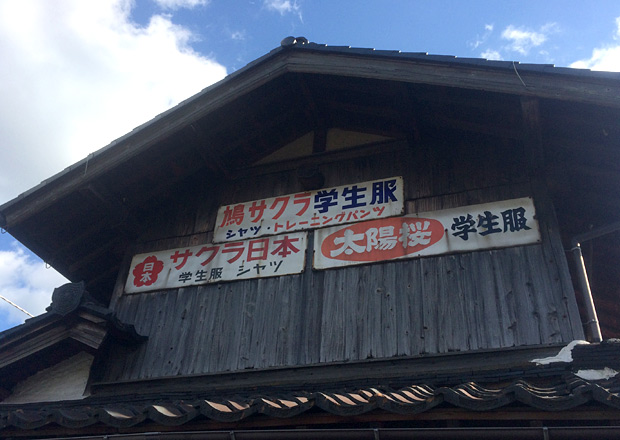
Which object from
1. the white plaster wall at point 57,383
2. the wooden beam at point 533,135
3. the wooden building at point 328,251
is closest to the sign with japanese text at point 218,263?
the wooden building at point 328,251

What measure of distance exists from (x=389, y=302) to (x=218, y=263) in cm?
282

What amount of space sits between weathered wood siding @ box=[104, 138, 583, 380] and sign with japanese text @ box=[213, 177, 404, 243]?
19 cm

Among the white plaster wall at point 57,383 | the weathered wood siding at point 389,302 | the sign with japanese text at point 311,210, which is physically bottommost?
the white plaster wall at point 57,383

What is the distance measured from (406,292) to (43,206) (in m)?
5.68

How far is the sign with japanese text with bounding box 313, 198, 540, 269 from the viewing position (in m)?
7.87

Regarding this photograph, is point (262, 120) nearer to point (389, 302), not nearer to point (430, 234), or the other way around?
point (430, 234)

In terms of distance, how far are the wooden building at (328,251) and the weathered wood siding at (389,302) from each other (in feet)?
0.08

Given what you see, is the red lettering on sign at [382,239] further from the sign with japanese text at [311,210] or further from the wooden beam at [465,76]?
the wooden beam at [465,76]

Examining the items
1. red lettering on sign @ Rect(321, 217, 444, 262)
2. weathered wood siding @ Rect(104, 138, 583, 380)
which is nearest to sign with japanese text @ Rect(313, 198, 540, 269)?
red lettering on sign @ Rect(321, 217, 444, 262)

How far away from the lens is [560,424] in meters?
5.24

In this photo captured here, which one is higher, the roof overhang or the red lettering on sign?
the roof overhang

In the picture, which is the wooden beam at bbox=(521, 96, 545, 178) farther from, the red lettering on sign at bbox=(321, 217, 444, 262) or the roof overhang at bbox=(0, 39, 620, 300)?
the red lettering on sign at bbox=(321, 217, 444, 262)

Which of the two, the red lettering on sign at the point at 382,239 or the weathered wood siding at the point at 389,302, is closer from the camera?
the weathered wood siding at the point at 389,302

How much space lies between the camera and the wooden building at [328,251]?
6.66 metres
